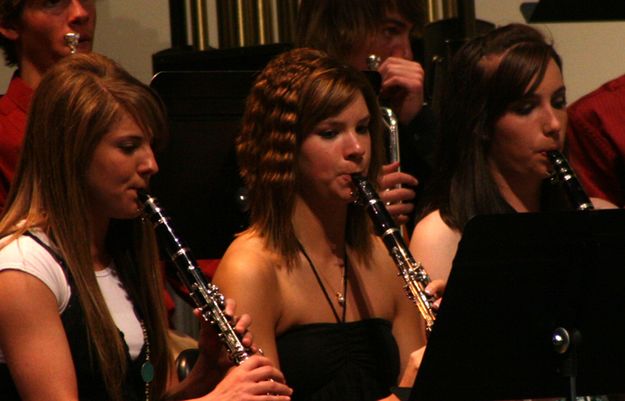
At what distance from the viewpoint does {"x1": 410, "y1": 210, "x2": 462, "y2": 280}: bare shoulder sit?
9.50 ft

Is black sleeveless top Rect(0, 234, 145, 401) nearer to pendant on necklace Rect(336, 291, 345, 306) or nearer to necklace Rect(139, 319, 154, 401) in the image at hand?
necklace Rect(139, 319, 154, 401)

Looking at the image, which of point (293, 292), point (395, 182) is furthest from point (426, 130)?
point (293, 292)

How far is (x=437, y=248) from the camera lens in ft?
9.50

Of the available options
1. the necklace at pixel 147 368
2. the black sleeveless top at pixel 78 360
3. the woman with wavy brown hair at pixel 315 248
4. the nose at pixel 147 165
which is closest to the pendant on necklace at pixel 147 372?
the necklace at pixel 147 368

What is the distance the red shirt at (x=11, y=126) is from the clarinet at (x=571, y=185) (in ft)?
3.67

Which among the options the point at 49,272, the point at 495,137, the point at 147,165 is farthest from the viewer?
the point at 495,137

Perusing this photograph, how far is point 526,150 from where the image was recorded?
2941 mm

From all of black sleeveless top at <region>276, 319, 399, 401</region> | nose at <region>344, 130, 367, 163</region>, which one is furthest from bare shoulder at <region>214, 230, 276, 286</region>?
nose at <region>344, 130, 367, 163</region>

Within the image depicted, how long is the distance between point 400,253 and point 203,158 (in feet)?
1.58

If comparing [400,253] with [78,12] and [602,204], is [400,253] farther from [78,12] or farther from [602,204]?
[78,12]

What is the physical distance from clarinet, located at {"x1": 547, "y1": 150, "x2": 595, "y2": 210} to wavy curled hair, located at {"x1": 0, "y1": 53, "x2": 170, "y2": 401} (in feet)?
2.78

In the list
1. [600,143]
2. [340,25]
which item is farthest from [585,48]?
[340,25]

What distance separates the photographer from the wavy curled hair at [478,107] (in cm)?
294

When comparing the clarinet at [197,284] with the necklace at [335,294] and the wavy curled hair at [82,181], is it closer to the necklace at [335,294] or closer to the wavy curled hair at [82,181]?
the wavy curled hair at [82,181]
